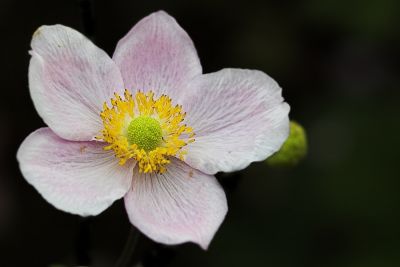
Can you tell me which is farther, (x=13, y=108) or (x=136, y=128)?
(x=13, y=108)

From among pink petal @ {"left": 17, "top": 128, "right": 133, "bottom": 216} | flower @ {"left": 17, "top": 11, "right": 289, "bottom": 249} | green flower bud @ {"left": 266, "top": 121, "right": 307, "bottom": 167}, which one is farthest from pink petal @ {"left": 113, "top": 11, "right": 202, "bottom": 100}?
green flower bud @ {"left": 266, "top": 121, "right": 307, "bottom": 167}

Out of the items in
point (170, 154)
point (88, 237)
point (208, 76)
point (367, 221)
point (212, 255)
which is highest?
point (208, 76)

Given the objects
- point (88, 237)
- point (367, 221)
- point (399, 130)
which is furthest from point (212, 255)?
point (88, 237)

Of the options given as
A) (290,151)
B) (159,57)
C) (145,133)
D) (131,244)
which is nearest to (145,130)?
(145,133)

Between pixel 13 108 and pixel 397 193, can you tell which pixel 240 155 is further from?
pixel 13 108

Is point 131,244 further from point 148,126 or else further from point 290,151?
point 290,151

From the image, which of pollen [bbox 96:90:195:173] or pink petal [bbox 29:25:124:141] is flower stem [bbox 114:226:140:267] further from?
pink petal [bbox 29:25:124:141]
